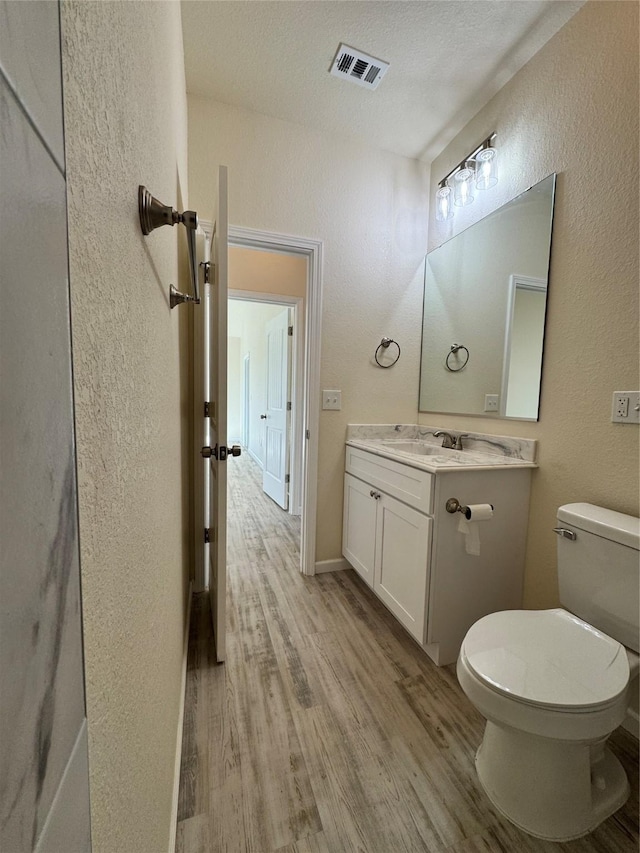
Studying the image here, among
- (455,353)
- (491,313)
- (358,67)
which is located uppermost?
(358,67)

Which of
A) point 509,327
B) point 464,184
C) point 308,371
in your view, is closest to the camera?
point 509,327

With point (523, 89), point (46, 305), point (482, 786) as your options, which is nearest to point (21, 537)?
point (46, 305)

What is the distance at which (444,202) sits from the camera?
2.13 m

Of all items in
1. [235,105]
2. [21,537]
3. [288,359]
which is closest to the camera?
[21,537]

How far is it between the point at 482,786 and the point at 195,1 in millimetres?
2980

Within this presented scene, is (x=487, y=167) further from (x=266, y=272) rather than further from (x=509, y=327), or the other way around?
(x=266, y=272)

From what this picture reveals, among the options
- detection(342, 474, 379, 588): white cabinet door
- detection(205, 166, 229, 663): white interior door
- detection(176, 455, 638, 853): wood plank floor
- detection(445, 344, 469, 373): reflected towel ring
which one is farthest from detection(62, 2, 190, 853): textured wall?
detection(445, 344, 469, 373): reflected towel ring

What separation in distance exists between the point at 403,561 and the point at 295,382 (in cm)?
193

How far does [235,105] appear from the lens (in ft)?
6.34

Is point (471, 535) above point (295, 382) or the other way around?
the other way around

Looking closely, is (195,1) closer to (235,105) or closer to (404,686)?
(235,105)

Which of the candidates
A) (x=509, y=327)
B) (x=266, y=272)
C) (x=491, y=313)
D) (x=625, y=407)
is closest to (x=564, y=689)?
(x=625, y=407)

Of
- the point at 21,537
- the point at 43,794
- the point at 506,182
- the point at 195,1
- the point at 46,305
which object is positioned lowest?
the point at 43,794

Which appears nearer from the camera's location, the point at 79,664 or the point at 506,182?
the point at 79,664
